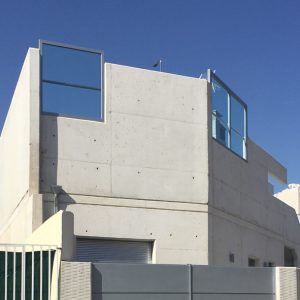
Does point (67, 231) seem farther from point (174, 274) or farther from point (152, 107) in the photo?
point (152, 107)

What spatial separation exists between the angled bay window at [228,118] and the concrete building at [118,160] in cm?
13

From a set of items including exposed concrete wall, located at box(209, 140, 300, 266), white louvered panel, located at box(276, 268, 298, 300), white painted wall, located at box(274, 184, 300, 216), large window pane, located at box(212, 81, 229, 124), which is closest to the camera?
white louvered panel, located at box(276, 268, 298, 300)

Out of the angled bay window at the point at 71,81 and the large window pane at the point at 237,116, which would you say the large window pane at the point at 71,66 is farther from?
the large window pane at the point at 237,116

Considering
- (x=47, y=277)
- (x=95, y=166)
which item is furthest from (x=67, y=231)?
(x=95, y=166)

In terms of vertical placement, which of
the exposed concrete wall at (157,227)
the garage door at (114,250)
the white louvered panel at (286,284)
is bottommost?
the white louvered panel at (286,284)

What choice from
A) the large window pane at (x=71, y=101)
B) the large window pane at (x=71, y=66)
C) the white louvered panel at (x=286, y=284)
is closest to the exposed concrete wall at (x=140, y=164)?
the large window pane at (x=71, y=101)

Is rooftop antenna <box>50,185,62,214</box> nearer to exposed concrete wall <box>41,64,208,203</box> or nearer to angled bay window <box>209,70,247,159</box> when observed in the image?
exposed concrete wall <box>41,64,208,203</box>

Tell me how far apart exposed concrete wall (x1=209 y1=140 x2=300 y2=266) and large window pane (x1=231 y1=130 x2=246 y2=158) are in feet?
1.00

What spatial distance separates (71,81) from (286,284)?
306 inches

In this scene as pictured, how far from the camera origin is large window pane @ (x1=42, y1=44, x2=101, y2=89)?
623 inches

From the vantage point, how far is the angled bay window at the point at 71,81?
1572cm

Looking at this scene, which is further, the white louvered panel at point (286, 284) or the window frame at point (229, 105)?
the window frame at point (229, 105)

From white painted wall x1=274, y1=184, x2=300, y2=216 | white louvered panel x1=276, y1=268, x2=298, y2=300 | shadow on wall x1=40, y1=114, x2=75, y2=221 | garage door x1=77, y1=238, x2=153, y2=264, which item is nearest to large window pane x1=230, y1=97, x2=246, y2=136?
garage door x1=77, y1=238, x2=153, y2=264

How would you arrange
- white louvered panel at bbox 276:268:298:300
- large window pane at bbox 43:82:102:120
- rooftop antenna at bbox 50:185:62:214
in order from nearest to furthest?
white louvered panel at bbox 276:268:298:300, rooftop antenna at bbox 50:185:62:214, large window pane at bbox 43:82:102:120
